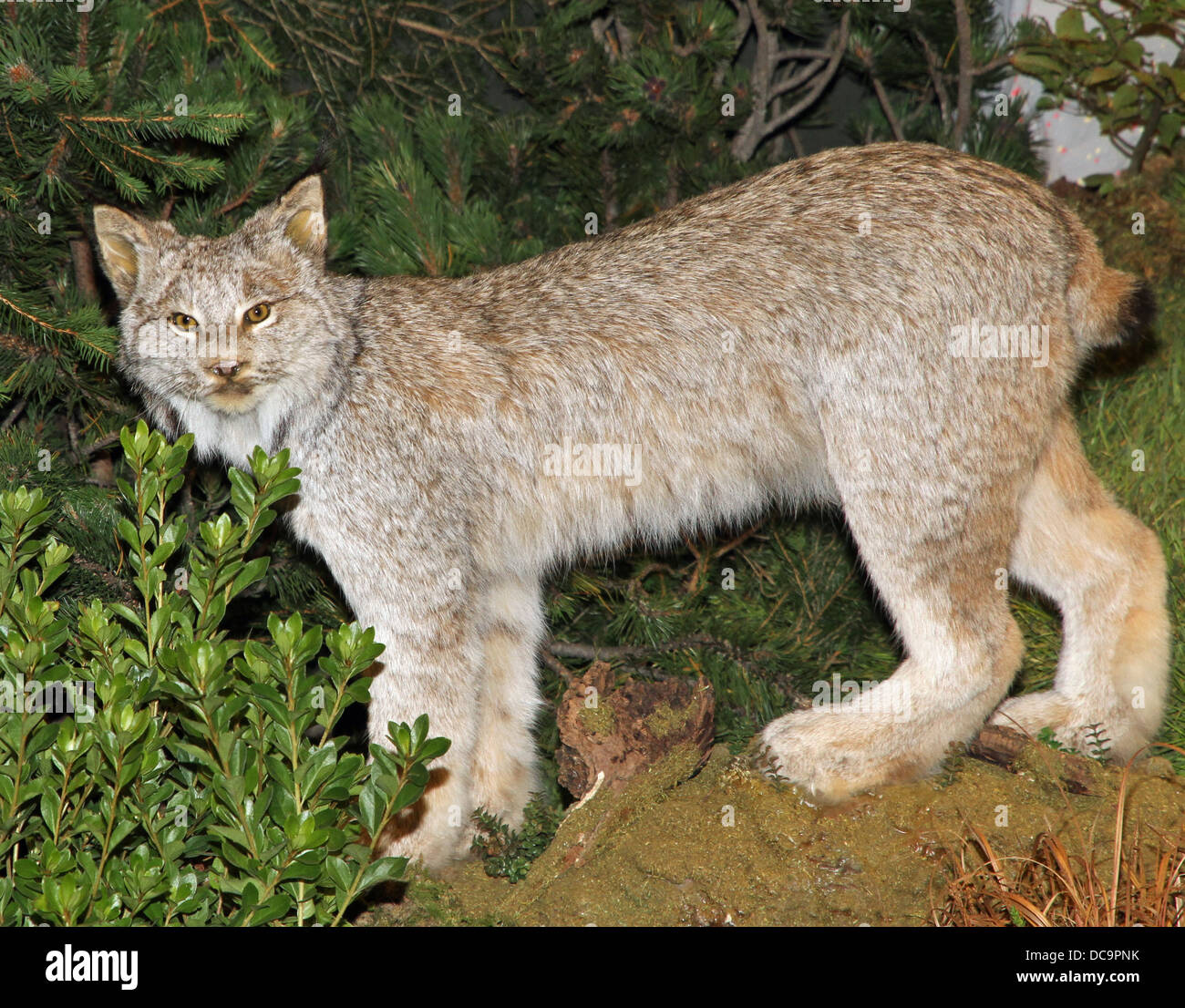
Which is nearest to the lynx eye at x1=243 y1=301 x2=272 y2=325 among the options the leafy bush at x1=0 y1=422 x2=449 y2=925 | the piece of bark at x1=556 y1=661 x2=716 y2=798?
the leafy bush at x1=0 y1=422 x2=449 y2=925

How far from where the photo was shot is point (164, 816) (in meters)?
2.75

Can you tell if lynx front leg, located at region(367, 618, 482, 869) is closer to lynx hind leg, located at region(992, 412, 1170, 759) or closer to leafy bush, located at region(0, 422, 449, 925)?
leafy bush, located at region(0, 422, 449, 925)

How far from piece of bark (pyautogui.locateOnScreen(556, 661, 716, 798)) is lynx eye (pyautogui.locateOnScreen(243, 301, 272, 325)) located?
1.56m

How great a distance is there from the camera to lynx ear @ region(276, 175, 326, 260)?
12.5 ft

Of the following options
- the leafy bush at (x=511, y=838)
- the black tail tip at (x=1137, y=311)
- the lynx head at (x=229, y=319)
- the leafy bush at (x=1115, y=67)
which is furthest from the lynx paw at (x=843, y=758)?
the leafy bush at (x=1115, y=67)

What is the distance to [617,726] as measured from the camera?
3.77 meters

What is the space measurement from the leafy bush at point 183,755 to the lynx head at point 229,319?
78cm

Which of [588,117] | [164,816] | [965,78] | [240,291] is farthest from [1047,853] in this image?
[965,78]

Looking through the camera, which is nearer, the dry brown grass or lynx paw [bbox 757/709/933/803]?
the dry brown grass

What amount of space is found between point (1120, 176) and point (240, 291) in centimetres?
548

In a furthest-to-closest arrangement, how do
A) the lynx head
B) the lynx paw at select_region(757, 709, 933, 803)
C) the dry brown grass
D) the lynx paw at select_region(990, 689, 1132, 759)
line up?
the lynx paw at select_region(990, 689, 1132, 759), the lynx paw at select_region(757, 709, 933, 803), the lynx head, the dry brown grass

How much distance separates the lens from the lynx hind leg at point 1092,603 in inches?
162

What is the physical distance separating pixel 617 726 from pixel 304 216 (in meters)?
1.97

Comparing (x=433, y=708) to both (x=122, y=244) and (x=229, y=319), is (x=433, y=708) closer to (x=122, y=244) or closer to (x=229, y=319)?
(x=229, y=319)
